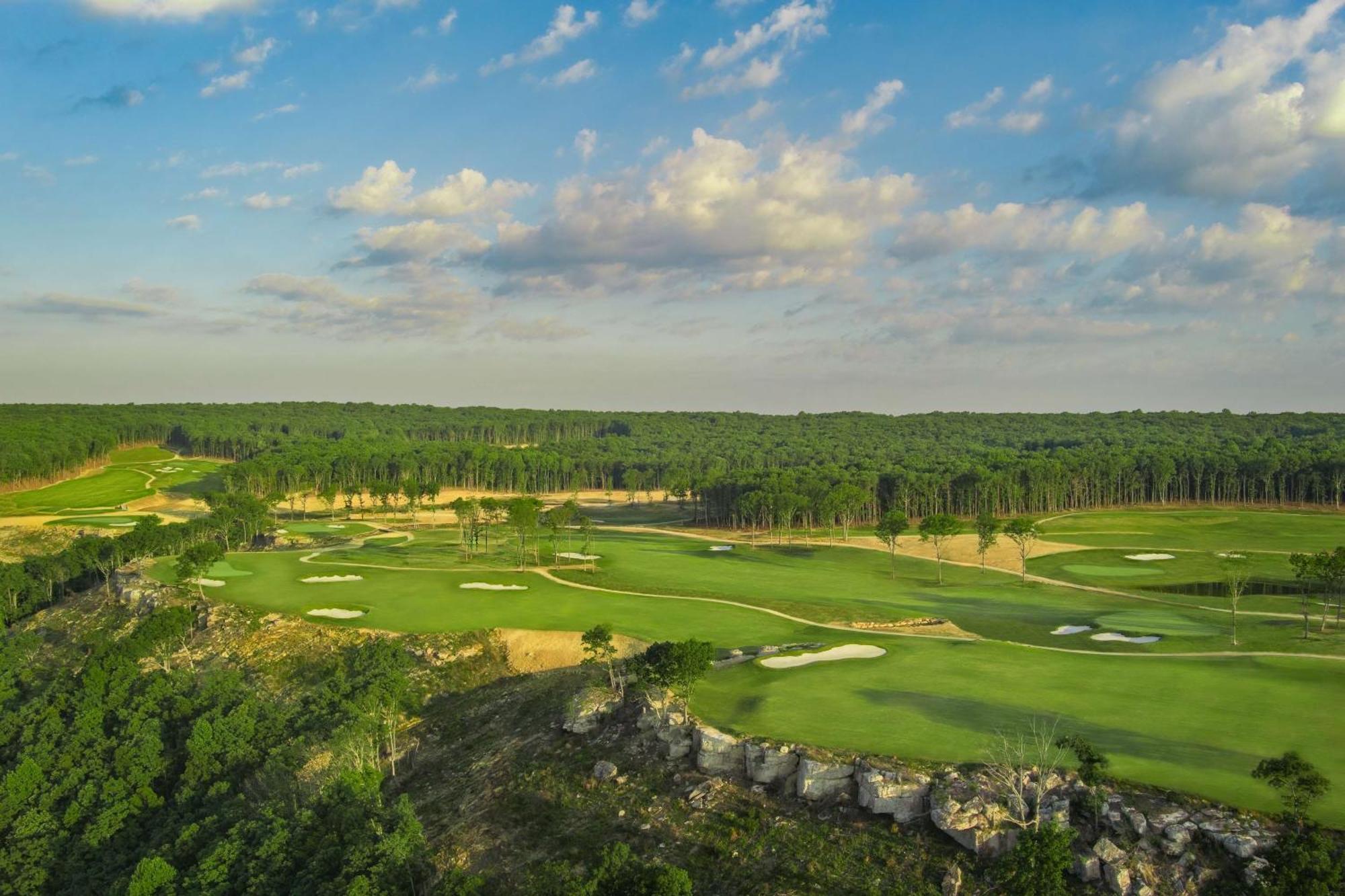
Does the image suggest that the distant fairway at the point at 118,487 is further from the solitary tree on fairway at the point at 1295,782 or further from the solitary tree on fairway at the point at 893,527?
the solitary tree on fairway at the point at 1295,782

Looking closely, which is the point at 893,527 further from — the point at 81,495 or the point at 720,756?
the point at 81,495

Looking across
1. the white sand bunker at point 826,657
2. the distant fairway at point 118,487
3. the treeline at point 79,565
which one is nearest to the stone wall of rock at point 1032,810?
the white sand bunker at point 826,657

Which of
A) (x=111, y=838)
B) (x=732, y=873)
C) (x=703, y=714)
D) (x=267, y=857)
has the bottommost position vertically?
(x=111, y=838)

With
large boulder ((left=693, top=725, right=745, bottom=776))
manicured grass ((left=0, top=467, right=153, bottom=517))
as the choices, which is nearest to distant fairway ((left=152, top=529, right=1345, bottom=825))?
large boulder ((left=693, top=725, right=745, bottom=776))

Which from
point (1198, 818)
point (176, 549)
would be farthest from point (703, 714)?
point (176, 549)

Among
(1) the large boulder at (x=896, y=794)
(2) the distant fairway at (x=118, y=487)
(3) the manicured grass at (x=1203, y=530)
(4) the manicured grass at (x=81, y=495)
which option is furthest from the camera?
(2) the distant fairway at (x=118, y=487)

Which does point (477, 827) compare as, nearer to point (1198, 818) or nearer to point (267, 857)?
point (267, 857)

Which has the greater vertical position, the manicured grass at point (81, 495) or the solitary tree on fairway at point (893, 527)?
the solitary tree on fairway at point (893, 527)
